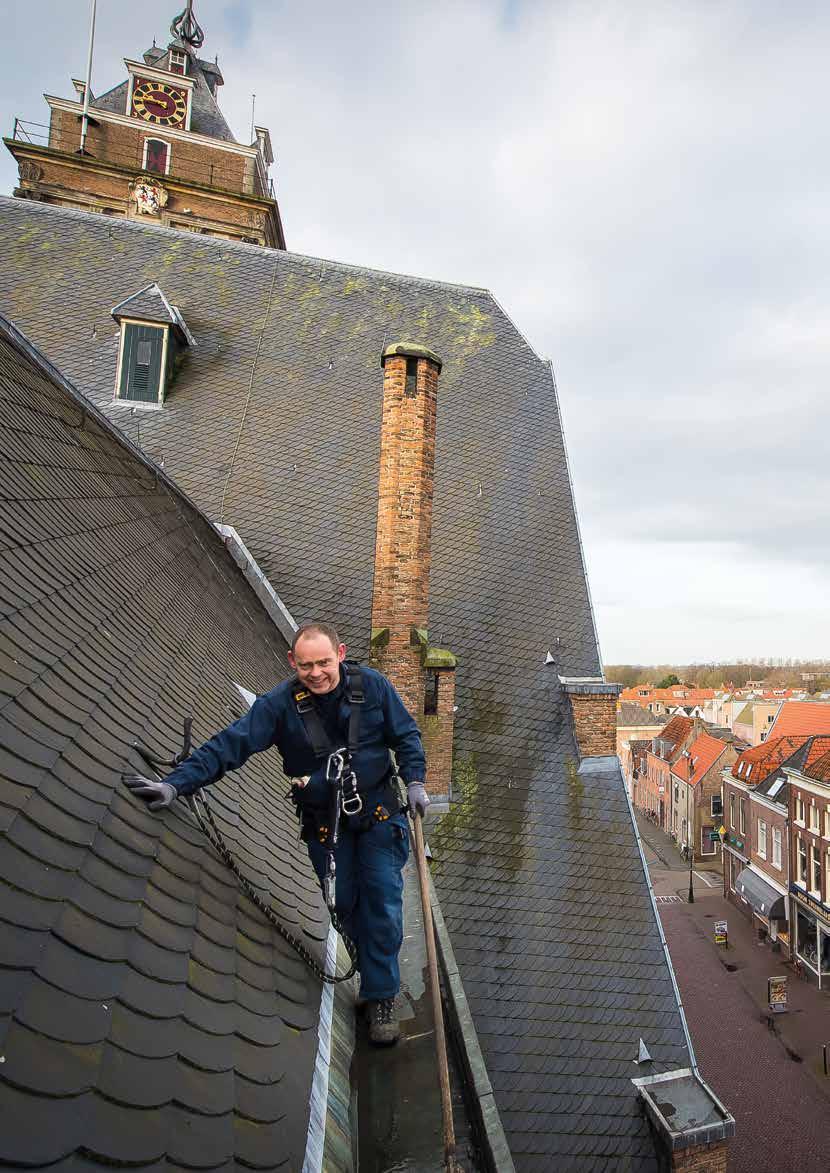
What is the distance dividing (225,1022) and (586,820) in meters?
7.21

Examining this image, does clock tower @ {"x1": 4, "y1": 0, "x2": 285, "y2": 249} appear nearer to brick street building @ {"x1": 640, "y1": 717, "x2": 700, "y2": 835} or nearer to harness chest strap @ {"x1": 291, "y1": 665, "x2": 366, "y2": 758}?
harness chest strap @ {"x1": 291, "y1": 665, "x2": 366, "y2": 758}

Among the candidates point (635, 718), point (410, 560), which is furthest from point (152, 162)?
point (635, 718)

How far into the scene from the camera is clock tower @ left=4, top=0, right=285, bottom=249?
1805cm

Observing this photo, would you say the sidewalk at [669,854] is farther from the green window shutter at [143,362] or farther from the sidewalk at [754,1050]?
the green window shutter at [143,362]

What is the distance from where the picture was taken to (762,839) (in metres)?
26.7

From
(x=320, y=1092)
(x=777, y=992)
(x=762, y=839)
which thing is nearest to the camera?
(x=320, y=1092)

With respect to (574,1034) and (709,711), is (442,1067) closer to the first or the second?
(574,1034)

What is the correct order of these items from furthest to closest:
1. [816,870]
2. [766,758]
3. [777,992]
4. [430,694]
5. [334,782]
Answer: [766,758] < [816,870] < [777,992] < [430,694] < [334,782]

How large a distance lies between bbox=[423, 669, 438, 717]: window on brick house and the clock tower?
17.2 metres

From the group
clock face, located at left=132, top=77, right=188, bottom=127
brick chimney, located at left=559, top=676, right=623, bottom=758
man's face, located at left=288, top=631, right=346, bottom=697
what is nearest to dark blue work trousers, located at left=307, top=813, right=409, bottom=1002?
man's face, located at left=288, top=631, right=346, bottom=697

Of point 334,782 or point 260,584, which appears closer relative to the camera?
point 334,782

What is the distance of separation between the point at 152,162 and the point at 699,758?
124ft

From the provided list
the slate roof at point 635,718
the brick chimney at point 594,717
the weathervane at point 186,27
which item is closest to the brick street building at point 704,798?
the slate roof at point 635,718

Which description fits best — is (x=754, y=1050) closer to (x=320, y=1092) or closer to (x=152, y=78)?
(x=320, y=1092)
